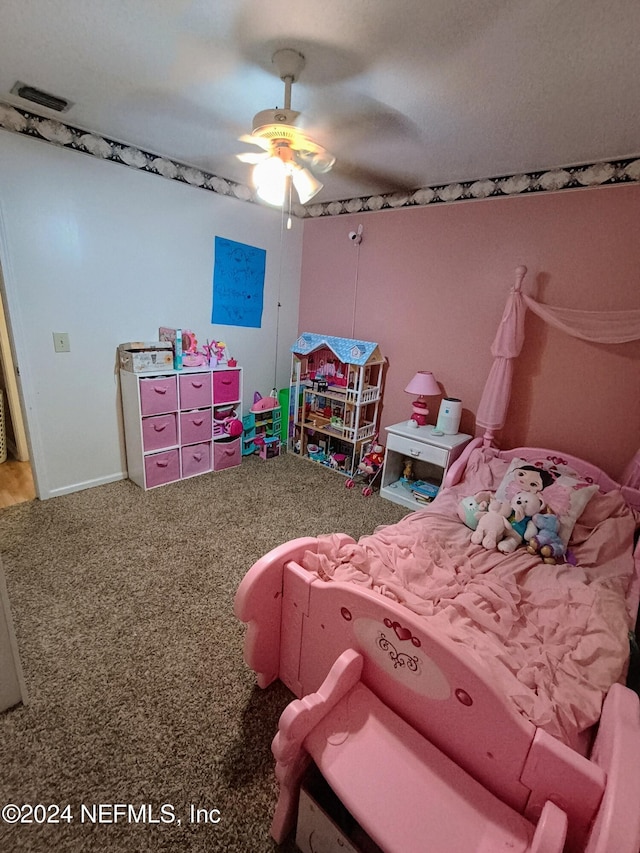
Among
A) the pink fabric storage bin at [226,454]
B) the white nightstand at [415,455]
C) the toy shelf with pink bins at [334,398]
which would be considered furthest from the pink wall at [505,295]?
the pink fabric storage bin at [226,454]

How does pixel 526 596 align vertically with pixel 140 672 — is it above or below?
above

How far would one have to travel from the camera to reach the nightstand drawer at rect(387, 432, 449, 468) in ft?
9.05

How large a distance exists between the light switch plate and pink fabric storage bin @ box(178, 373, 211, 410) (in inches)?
28.9

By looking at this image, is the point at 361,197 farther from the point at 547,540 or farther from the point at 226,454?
the point at 547,540

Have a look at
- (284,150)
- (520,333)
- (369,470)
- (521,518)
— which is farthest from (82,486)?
(520,333)

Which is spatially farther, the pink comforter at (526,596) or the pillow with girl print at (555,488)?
the pillow with girl print at (555,488)

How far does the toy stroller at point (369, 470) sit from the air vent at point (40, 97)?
2.85 metres

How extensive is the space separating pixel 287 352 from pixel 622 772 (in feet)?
12.0

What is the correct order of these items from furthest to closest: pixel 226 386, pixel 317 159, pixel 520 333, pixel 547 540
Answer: pixel 226 386 < pixel 520 333 < pixel 547 540 < pixel 317 159

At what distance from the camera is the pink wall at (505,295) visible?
231cm

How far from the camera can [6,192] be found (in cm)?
221

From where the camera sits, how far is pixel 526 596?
159 centimetres

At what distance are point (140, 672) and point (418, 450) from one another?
211 centimetres

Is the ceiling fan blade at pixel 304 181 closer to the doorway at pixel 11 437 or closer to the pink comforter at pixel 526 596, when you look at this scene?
the pink comforter at pixel 526 596
